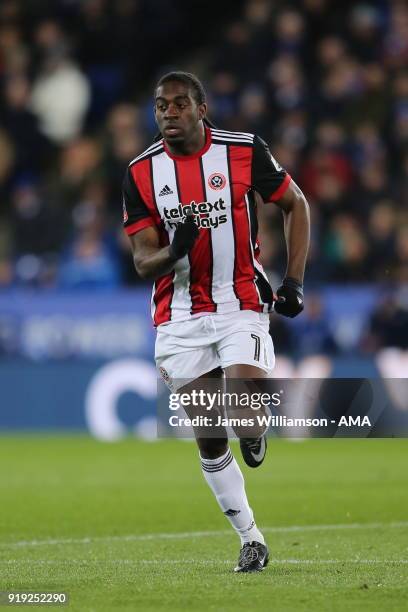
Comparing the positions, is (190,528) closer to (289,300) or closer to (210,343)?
(210,343)

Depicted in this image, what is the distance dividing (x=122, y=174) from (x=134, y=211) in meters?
9.92

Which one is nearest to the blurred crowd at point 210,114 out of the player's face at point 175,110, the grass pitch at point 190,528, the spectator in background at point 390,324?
the spectator in background at point 390,324

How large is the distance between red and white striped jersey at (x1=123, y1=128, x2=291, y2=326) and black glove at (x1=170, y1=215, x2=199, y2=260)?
292 millimetres

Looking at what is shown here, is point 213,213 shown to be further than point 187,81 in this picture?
Yes

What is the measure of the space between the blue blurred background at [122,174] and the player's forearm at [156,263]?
789 centimetres

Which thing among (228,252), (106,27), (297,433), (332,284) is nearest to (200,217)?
(228,252)

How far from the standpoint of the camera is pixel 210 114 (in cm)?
1655

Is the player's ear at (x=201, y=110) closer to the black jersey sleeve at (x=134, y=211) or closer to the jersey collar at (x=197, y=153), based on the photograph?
the jersey collar at (x=197, y=153)

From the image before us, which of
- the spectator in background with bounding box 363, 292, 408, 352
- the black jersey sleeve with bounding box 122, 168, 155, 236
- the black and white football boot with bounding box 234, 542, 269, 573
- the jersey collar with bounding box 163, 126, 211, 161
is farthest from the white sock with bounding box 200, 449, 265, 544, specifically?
the spectator in background with bounding box 363, 292, 408, 352

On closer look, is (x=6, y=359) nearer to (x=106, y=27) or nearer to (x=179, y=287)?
(x=106, y=27)

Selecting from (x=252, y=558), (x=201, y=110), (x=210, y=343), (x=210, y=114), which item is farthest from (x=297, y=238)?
(x=210, y=114)

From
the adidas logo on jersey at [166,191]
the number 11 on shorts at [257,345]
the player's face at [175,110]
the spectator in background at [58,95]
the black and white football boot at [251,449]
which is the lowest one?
the black and white football boot at [251,449]

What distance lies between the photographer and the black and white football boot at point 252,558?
6.25m

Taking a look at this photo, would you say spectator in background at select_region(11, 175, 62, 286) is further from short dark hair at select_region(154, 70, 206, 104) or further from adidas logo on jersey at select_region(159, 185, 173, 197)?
short dark hair at select_region(154, 70, 206, 104)
